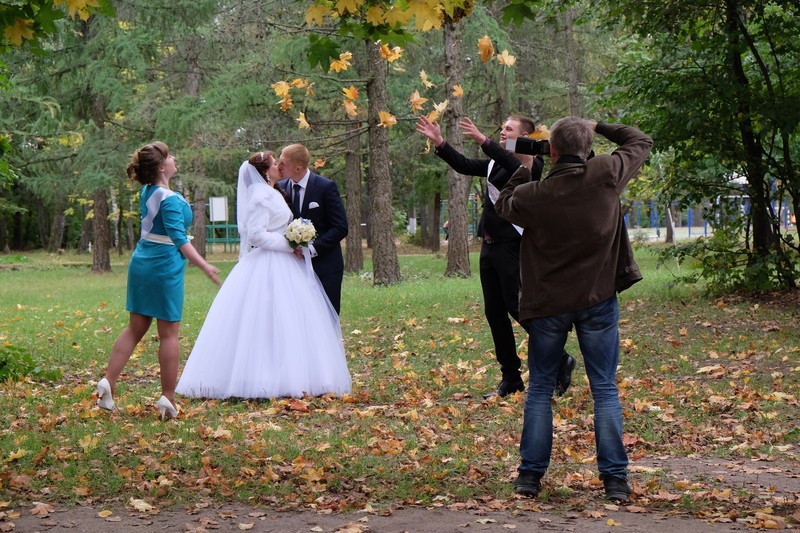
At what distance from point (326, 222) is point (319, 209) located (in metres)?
0.13

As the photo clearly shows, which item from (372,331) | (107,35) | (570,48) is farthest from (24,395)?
(107,35)

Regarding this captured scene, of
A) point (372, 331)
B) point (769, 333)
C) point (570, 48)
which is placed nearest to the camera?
point (769, 333)

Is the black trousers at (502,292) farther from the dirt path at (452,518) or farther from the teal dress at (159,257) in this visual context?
the dirt path at (452,518)

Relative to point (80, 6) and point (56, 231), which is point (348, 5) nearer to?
point (80, 6)

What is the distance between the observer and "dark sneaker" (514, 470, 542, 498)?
224 inches

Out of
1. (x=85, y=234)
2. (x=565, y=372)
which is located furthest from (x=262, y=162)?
(x=85, y=234)

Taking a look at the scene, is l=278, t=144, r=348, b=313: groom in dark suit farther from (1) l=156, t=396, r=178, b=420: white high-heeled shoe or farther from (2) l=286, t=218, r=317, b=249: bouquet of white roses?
(1) l=156, t=396, r=178, b=420: white high-heeled shoe

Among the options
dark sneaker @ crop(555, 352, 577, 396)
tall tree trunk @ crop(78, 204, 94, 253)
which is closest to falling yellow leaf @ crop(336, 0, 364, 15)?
dark sneaker @ crop(555, 352, 577, 396)

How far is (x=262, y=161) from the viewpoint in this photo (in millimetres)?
9266

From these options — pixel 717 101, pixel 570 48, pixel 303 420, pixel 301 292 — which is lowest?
pixel 303 420

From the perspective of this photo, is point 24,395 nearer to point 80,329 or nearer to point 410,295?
point 80,329

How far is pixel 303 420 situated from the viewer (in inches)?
318

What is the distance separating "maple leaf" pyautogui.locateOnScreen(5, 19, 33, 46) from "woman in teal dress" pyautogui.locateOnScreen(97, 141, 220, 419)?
1863mm

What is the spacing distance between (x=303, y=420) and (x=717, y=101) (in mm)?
9167
